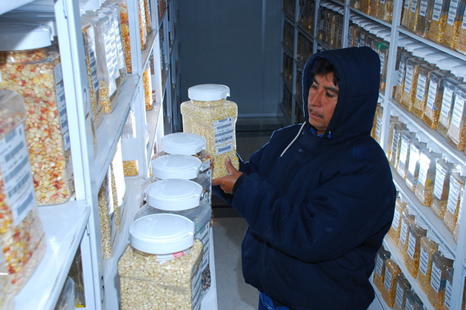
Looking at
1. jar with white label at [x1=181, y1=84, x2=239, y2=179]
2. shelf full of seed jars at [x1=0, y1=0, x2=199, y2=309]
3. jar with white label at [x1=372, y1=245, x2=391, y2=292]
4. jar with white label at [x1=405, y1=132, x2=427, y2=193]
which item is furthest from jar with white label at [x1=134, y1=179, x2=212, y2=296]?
jar with white label at [x1=372, y1=245, x2=391, y2=292]

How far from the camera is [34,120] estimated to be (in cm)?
64

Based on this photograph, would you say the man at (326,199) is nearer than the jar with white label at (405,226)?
Yes

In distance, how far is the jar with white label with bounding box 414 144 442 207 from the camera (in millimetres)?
1914

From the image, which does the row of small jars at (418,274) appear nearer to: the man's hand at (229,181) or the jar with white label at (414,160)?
the jar with white label at (414,160)

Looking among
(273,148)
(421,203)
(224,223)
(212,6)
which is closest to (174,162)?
(273,148)

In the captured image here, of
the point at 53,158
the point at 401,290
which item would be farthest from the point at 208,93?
the point at 401,290

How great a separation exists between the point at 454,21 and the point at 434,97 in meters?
0.32

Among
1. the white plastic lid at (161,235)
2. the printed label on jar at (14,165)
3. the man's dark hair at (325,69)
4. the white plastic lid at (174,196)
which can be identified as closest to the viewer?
the printed label on jar at (14,165)

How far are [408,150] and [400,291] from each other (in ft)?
2.37

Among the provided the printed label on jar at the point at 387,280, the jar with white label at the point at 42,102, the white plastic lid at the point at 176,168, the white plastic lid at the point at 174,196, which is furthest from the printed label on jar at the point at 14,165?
the printed label on jar at the point at 387,280

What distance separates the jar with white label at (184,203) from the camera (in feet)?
3.55

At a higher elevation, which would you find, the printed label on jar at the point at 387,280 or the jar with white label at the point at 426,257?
the jar with white label at the point at 426,257

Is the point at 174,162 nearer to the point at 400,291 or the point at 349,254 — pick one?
the point at 349,254

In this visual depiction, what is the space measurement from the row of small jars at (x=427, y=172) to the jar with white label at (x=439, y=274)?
15 centimetres
